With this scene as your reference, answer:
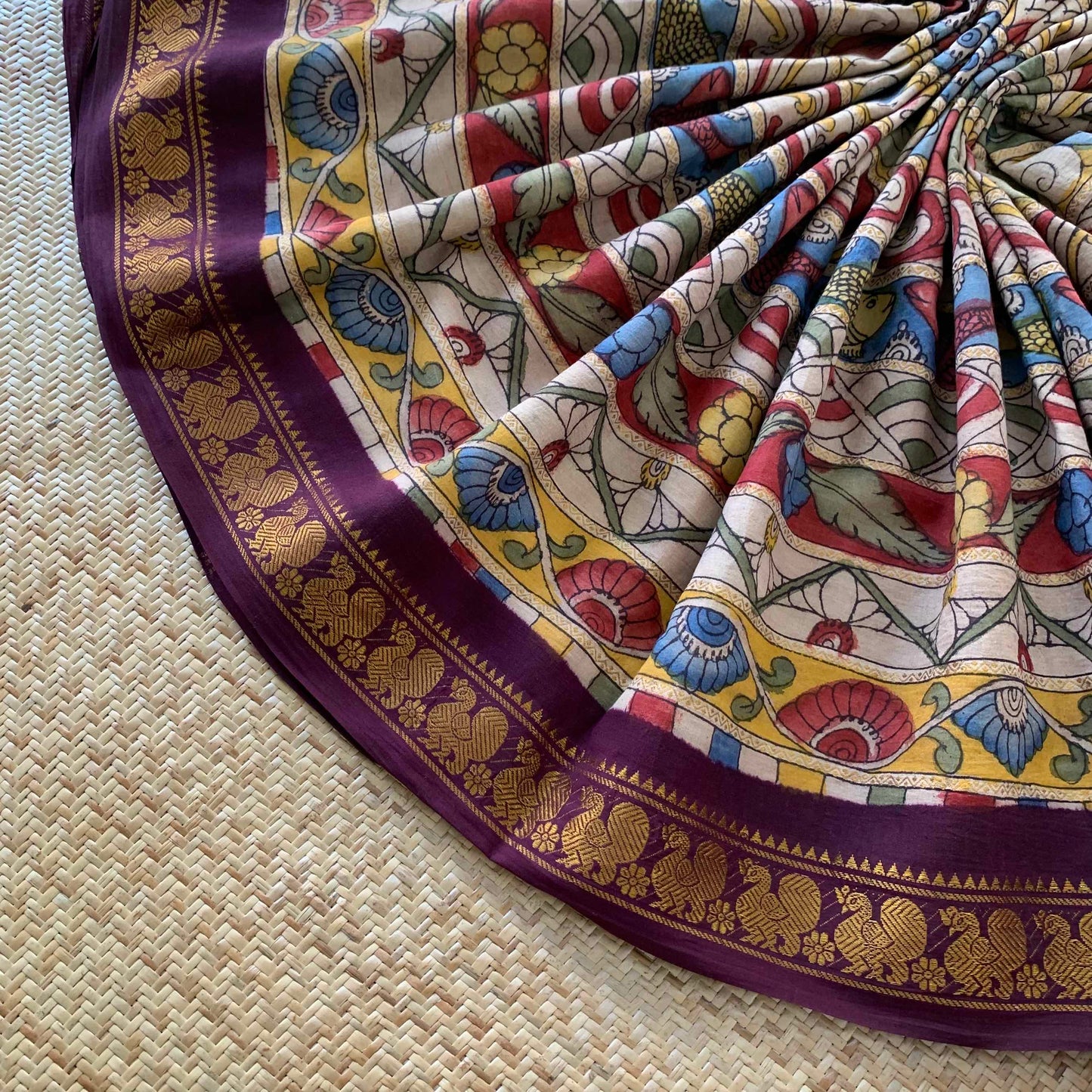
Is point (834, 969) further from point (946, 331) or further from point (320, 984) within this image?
point (946, 331)

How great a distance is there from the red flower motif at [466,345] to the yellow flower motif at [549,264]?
8cm

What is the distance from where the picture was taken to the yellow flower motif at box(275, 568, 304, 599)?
86 cm

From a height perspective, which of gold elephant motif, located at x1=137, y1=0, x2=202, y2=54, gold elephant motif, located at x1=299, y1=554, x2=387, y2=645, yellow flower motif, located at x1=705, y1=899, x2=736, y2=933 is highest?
gold elephant motif, located at x1=137, y1=0, x2=202, y2=54

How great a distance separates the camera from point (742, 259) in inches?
37.6

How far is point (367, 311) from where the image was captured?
0.96 metres

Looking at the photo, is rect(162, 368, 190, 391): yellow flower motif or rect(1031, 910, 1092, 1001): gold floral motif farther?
rect(162, 368, 190, 391): yellow flower motif

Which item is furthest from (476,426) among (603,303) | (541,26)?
(541,26)

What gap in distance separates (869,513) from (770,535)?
11 cm

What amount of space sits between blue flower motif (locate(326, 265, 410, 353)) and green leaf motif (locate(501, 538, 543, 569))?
0.21 metres

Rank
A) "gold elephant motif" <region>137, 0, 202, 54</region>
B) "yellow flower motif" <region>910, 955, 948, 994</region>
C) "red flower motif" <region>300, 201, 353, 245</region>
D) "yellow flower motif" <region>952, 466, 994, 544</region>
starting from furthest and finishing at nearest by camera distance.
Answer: "gold elephant motif" <region>137, 0, 202, 54</region>
"red flower motif" <region>300, 201, 353, 245</region>
"yellow flower motif" <region>952, 466, 994, 544</region>
"yellow flower motif" <region>910, 955, 948, 994</region>

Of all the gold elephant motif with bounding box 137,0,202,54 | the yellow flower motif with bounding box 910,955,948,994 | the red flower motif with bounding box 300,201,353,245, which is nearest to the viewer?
the yellow flower motif with bounding box 910,955,948,994

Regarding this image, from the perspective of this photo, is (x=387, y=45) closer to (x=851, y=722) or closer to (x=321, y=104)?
(x=321, y=104)

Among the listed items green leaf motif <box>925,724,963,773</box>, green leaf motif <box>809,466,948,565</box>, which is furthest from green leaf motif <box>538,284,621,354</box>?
green leaf motif <box>925,724,963,773</box>

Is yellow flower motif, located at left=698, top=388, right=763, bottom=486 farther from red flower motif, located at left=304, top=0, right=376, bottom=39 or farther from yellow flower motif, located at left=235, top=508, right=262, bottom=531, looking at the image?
red flower motif, located at left=304, top=0, right=376, bottom=39
